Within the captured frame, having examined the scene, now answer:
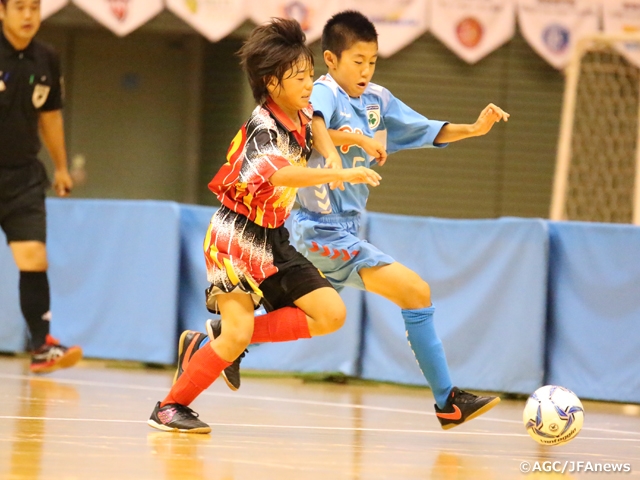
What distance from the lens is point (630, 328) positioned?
20.1 ft

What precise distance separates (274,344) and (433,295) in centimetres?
113

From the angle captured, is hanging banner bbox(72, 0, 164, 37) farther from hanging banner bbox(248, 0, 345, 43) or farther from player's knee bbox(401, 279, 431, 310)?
player's knee bbox(401, 279, 431, 310)

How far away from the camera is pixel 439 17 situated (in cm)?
1017

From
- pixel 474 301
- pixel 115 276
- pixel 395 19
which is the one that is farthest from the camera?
pixel 395 19

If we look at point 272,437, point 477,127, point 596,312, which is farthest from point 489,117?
point 596,312

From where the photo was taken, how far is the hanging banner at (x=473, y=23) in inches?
400

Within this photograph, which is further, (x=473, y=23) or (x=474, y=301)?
(x=473, y=23)

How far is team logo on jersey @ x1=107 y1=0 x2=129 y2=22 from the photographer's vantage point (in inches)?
385

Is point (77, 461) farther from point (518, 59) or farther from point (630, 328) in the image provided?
point (518, 59)

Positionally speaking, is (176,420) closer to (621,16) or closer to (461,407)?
(461,407)

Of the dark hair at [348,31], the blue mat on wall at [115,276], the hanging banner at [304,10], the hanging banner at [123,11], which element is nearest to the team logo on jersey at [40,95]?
the blue mat on wall at [115,276]

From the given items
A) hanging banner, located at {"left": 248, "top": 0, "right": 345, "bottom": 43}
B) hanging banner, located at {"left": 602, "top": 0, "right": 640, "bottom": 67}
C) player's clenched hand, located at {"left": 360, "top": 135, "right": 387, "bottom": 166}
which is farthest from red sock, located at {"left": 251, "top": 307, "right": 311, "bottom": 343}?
hanging banner, located at {"left": 602, "top": 0, "right": 640, "bottom": 67}

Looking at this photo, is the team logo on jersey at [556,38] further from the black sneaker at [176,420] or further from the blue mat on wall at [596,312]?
the black sneaker at [176,420]

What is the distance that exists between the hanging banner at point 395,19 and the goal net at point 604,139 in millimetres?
1615
